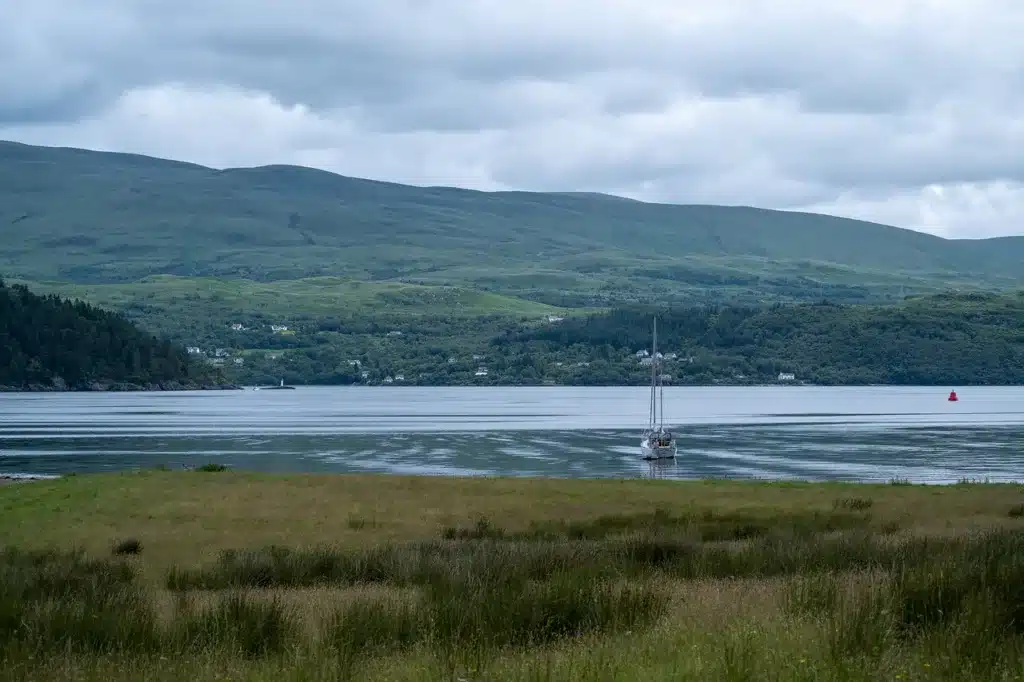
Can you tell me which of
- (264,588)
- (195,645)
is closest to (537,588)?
(195,645)

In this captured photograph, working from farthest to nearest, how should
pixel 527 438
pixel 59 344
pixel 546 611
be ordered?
pixel 59 344, pixel 527 438, pixel 546 611

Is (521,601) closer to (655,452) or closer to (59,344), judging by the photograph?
(655,452)

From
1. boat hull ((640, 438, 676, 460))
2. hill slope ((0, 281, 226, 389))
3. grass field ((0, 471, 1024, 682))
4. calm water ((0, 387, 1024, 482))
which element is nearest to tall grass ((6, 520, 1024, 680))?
grass field ((0, 471, 1024, 682))

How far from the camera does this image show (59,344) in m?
191

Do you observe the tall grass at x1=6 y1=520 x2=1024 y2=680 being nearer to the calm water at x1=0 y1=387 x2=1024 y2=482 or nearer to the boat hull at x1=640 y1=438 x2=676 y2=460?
the calm water at x1=0 y1=387 x2=1024 y2=482

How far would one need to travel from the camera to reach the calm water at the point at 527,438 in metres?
60.8

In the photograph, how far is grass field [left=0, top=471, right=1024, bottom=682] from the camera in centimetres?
1017

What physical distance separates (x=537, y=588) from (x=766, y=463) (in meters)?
51.0

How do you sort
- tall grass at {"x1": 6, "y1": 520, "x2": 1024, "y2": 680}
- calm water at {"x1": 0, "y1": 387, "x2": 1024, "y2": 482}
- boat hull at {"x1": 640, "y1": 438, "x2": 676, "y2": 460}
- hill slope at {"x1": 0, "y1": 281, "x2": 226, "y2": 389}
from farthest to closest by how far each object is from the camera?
hill slope at {"x1": 0, "y1": 281, "x2": 226, "y2": 389} < boat hull at {"x1": 640, "y1": 438, "x2": 676, "y2": 460} < calm water at {"x1": 0, "y1": 387, "x2": 1024, "y2": 482} < tall grass at {"x1": 6, "y1": 520, "x2": 1024, "y2": 680}

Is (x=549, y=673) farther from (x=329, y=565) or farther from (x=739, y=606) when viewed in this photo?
(x=329, y=565)

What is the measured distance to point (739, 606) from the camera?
13.3 m

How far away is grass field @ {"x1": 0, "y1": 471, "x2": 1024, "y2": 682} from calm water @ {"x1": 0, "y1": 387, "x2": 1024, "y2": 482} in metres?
29.6

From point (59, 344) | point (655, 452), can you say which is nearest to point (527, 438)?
point (655, 452)

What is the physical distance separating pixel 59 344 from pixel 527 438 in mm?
122623
